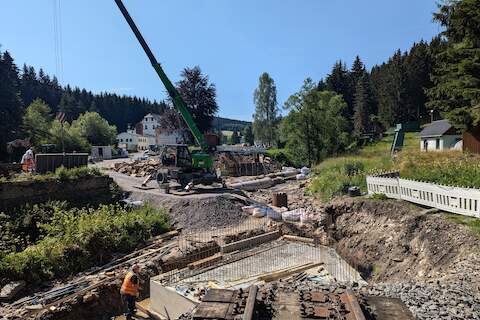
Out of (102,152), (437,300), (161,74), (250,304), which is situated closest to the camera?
(250,304)

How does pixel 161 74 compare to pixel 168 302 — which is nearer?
pixel 168 302

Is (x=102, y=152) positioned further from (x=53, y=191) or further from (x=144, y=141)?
(x=53, y=191)

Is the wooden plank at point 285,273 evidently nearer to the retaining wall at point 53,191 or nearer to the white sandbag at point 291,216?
the white sandbag at point 291,216

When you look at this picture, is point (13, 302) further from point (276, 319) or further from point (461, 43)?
point (461, 43)

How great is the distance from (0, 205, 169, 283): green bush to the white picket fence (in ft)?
29.9

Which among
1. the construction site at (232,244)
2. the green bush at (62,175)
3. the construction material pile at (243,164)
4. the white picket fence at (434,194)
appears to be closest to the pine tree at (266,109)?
the construction material pile at (243,164)

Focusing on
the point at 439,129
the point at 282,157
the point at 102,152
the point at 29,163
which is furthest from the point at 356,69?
the point at 29,163

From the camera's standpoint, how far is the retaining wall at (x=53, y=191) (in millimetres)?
16066

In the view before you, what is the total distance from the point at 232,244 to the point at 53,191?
9808 millimetres

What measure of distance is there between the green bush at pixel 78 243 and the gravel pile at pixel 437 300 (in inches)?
386

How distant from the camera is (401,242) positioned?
9.61 m

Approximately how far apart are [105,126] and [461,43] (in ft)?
177

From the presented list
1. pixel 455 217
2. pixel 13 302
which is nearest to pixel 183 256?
pixel 13 302

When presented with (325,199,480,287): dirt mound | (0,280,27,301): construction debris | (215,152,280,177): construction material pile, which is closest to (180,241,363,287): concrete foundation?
(325,199,480,287): dirt mound
